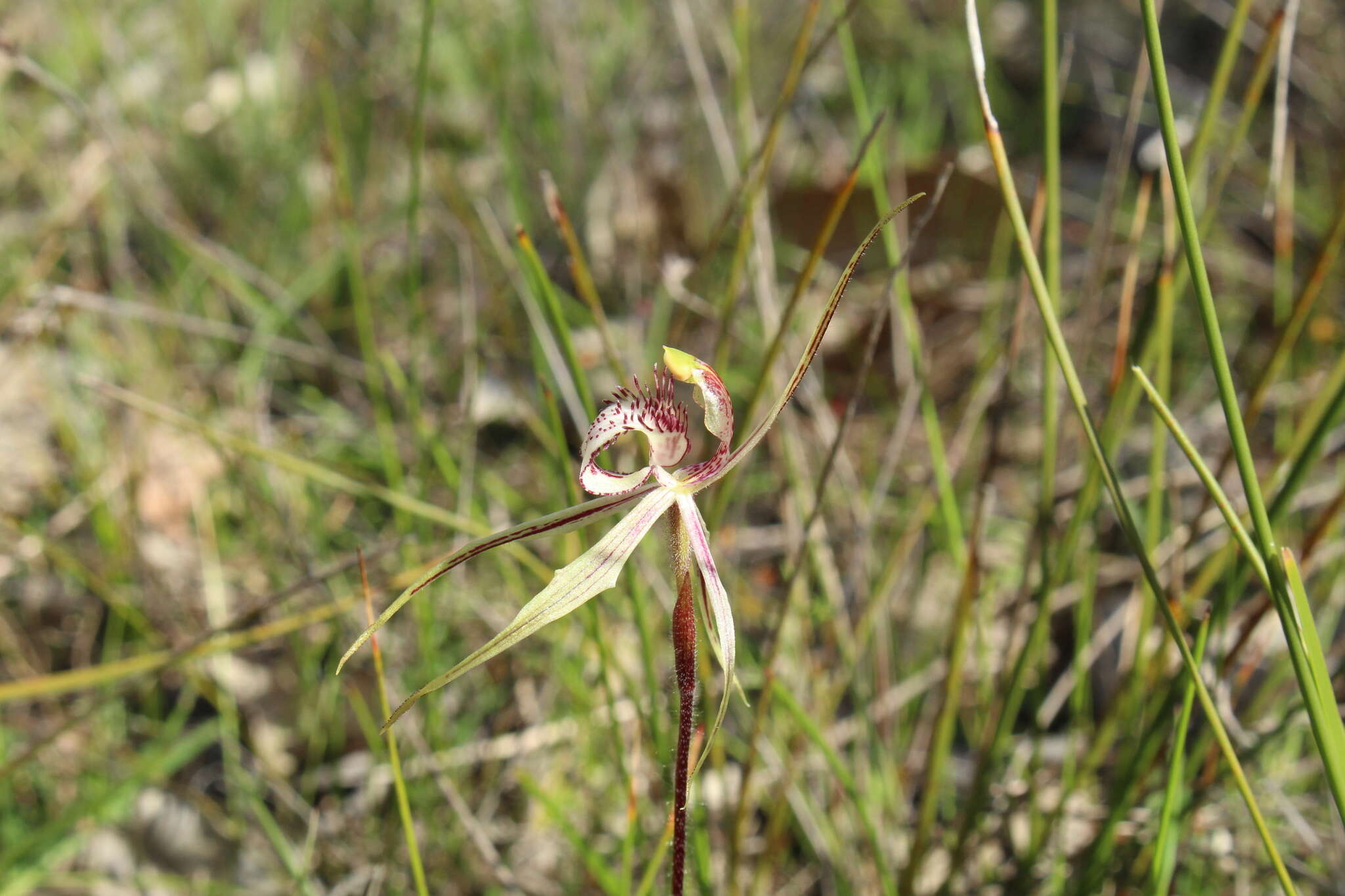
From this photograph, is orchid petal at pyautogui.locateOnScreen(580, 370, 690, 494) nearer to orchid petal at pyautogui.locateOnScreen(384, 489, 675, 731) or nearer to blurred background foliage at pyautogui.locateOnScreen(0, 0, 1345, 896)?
orchid petal at pyautogui.locateOnScreen(384, 489, 675, 731)

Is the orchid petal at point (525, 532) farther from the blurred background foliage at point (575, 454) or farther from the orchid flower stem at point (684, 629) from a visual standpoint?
the blurred background foliage at point (575, 454)

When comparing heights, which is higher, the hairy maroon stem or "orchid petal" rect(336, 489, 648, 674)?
"orchid petal" rect(336, 489, 648, 674)

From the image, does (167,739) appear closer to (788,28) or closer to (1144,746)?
(1144,746)

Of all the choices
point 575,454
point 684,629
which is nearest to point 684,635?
point 684,629

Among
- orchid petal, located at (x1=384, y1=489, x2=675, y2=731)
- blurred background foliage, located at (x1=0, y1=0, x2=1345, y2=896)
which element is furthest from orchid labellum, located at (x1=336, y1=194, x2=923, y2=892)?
blurred background foliage, located at (x1=0, y1=0, x2=1345, y2=896)

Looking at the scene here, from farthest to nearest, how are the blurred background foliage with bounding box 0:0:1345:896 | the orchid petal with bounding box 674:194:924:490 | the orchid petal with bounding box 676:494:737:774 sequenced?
1. the blurred background foliage with bounding box 0:0:1345:896
2. the orchid petal with bounding box 676:494:737:774
3. the orchid petal with bounding box 674:194:924:490

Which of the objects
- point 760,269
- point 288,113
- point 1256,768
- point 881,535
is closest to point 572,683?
point 760,269
